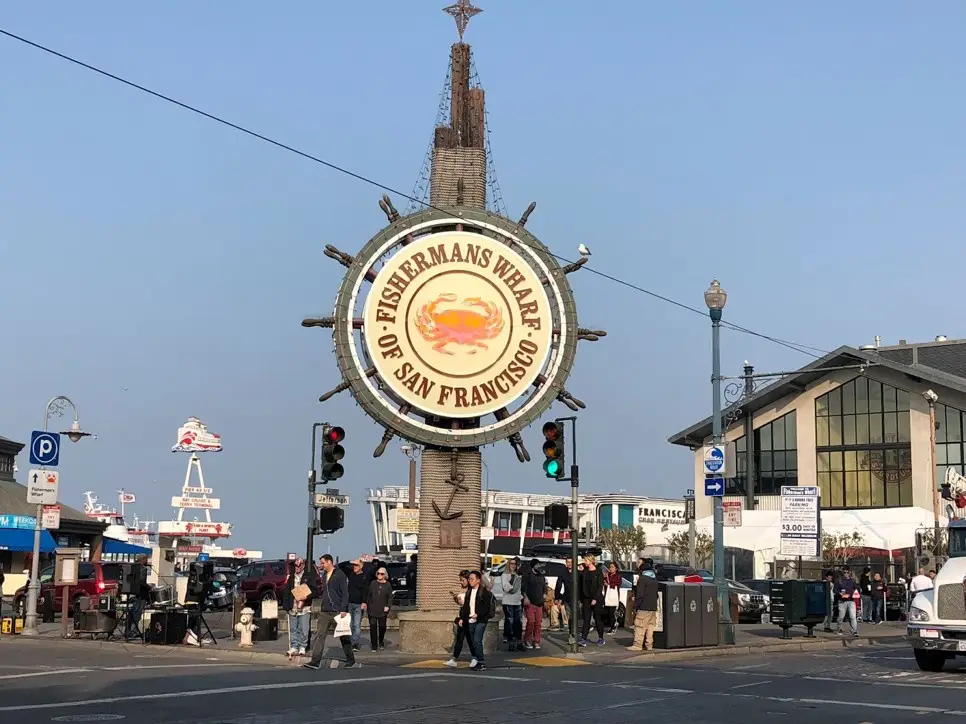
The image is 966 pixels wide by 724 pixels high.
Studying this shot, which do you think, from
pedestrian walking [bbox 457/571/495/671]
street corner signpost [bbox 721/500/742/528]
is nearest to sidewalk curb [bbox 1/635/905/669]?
pedestrian walking [bbox 457/571/495/671]

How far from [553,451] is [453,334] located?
3653 millimetres

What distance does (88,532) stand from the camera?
2265 inches

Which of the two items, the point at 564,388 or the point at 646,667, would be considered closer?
the point at 646,667

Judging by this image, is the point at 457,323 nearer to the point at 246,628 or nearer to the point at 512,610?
the point at 512,610

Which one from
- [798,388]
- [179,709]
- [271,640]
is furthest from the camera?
[798,388]

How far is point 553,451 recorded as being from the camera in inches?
954

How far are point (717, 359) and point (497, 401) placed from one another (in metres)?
5.61

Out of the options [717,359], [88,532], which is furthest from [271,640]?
[88,532]

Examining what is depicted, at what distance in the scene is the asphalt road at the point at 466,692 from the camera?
1423cm

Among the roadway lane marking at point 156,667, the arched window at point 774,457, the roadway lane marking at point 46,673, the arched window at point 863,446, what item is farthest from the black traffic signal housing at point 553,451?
the arched window at point 774,457

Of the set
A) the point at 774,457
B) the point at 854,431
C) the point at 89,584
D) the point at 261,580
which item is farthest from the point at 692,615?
the point at 774,457

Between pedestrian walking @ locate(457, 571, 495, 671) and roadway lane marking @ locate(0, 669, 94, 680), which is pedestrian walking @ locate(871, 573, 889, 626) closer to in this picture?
pedestrian walking @ locate(457, 571, 495, 671)

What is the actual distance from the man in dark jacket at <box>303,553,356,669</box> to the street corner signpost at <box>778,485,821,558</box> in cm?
1600

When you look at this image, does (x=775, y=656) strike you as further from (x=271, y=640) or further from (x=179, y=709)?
(x=179, y=709)
